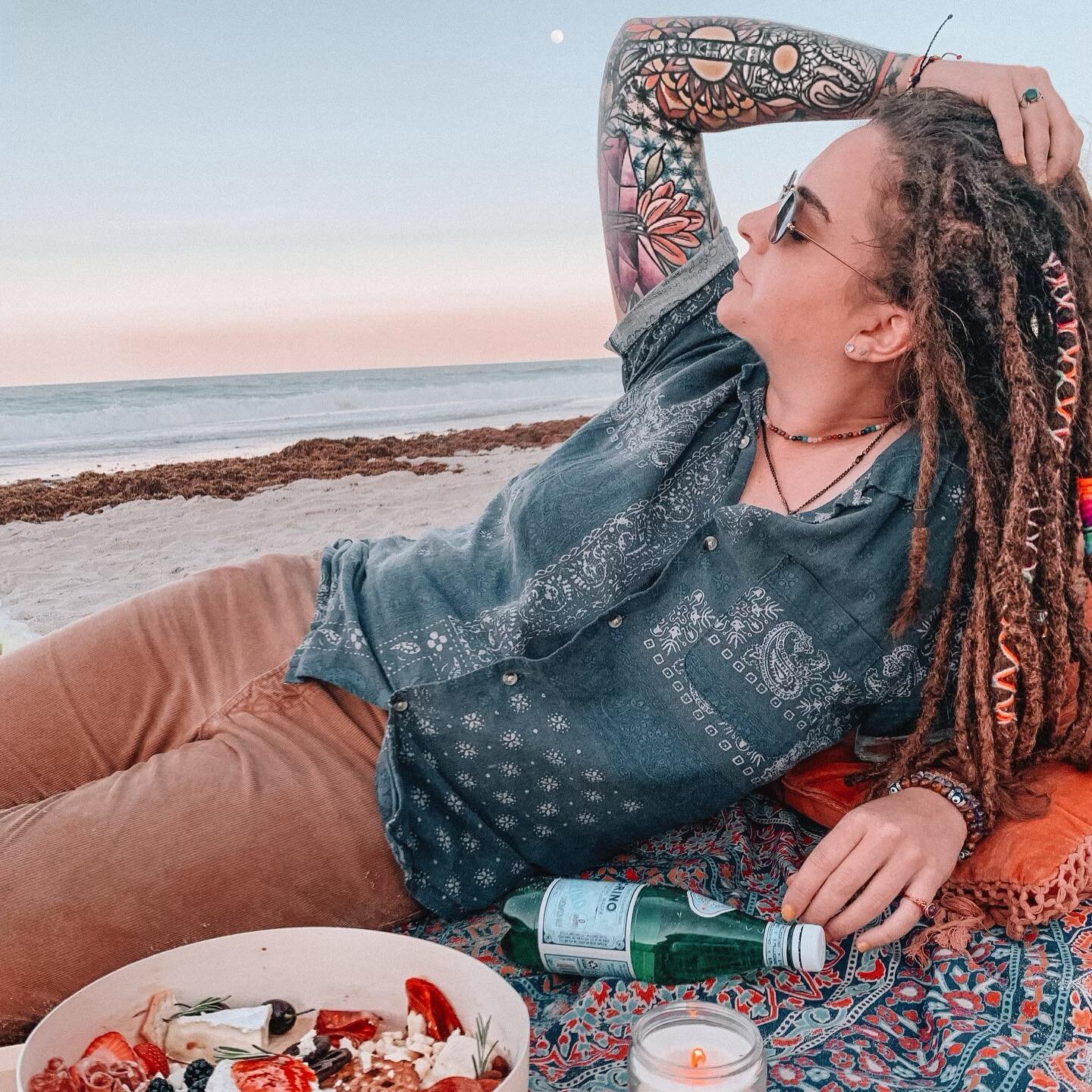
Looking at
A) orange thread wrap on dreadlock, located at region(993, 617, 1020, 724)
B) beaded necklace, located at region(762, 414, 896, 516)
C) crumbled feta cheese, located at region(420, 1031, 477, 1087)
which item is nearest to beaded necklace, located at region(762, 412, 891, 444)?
beaded necklace, located at region(762, 414, 896, 516)

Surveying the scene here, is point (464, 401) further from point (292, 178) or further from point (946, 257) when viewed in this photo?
point (946, 257)

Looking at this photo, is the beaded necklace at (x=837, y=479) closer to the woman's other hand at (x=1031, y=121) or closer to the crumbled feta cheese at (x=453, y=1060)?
the woman's other hand at (x=1031, y=121)

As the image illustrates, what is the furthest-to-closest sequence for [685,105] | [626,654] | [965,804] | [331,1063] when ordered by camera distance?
1. [685,105]
2. [626,654]
3. [965,804]
4. [331,1063]

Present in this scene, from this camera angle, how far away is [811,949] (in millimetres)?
1181

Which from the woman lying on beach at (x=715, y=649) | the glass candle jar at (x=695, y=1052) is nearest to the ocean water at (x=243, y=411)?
the woman lying on beach at (x=715, y=649)

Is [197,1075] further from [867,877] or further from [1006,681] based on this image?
[1006,681]

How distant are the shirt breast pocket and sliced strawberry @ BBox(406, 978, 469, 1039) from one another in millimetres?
595

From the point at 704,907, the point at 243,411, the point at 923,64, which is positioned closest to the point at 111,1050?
the point at 704,907

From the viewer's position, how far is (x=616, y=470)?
166cm

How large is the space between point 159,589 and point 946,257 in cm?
144

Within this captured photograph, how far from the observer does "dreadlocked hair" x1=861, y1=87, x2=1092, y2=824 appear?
142 cm

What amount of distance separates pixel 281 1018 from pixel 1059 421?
1.31 metres

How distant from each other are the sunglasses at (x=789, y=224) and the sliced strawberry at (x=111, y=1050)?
4.52 ft

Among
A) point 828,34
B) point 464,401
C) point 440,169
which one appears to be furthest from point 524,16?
point 828,34
